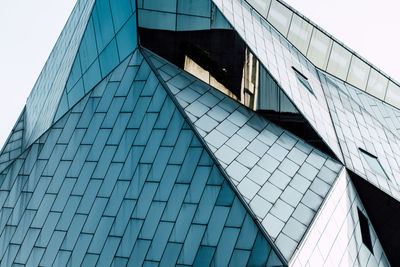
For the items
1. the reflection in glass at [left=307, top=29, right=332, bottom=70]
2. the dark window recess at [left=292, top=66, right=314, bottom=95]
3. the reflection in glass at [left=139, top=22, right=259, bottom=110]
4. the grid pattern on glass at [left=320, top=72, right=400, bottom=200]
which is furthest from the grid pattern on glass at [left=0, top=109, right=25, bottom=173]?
the reflection in glass at [left=307, top=29, right=332, bottom=70]

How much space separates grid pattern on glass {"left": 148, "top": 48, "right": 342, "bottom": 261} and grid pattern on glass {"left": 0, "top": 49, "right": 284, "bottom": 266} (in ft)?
1.84

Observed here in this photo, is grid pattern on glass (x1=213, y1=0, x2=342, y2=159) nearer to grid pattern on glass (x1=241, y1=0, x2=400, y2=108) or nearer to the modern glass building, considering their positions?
the modern glass building

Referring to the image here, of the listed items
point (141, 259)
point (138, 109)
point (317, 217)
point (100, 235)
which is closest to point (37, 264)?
point (100, 235)

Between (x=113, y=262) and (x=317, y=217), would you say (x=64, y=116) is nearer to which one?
(x=113, y=262)

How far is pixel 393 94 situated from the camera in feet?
131

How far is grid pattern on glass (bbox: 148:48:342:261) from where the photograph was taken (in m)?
19.3

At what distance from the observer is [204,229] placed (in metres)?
19.0

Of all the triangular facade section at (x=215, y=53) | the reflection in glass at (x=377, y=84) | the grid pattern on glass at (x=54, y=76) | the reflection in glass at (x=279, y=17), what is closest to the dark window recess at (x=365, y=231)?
the triangular facade section at (x=215, y=53)

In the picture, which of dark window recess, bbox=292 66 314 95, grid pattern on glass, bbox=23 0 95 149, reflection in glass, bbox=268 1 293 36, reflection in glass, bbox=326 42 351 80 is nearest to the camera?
dark window recess, bbox=292 66 314 95

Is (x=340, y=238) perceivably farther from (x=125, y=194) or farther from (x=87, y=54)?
(x=87, y=54)

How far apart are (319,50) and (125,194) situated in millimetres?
18119

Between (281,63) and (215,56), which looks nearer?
(215,56)

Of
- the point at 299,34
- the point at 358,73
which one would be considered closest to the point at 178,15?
the point at 299,34

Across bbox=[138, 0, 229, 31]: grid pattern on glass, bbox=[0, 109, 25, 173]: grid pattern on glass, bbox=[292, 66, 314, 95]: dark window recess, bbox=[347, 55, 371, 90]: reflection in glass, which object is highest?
bbox=[138, 0, 229, 31]: grid pattern on glass
